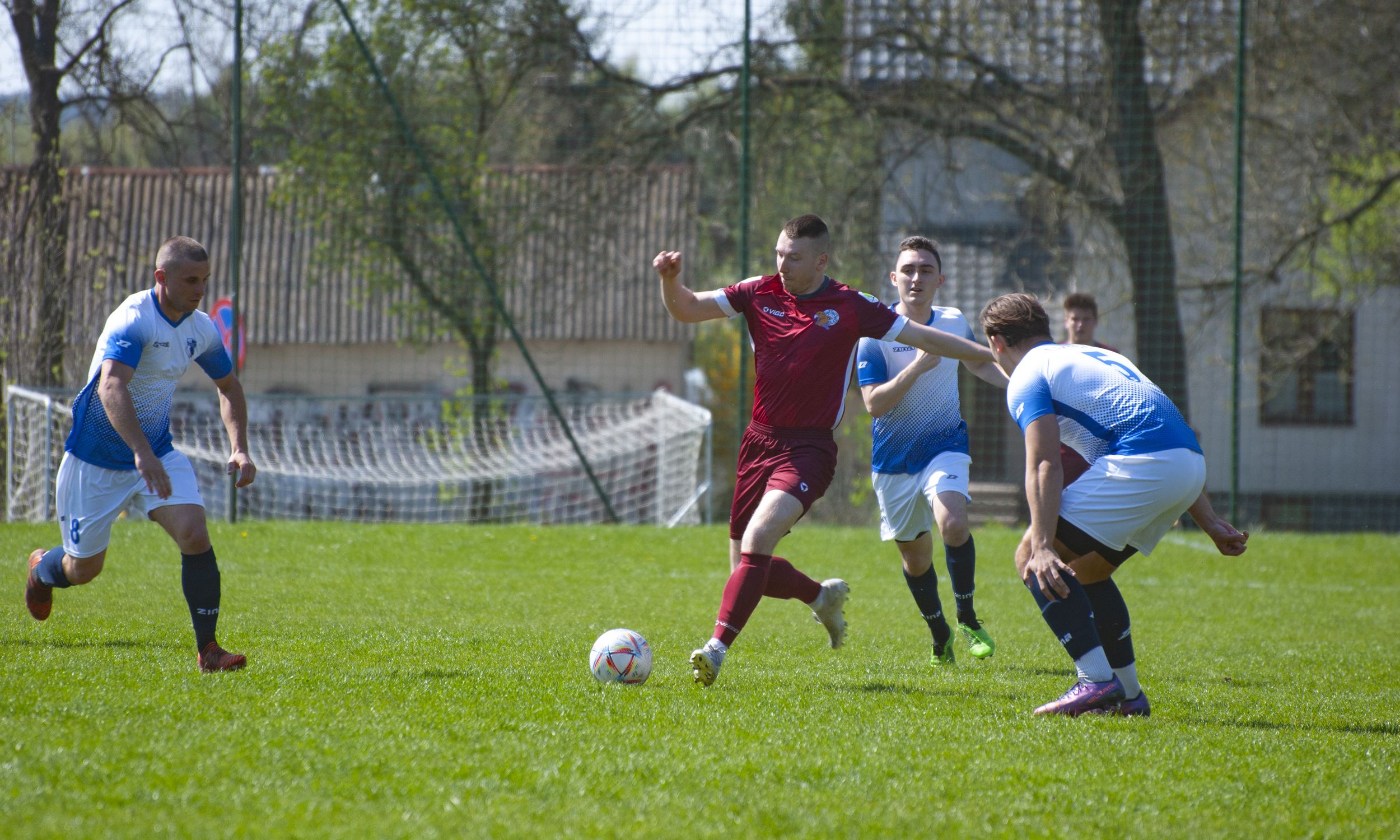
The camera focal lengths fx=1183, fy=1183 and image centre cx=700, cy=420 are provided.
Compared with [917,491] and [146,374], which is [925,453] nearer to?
[917,491]

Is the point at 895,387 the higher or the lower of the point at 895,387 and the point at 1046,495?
the higher

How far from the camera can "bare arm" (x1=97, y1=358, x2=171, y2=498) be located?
4.73 metres

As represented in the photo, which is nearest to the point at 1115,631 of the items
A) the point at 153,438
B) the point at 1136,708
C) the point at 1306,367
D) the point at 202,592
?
the point at 1136,708

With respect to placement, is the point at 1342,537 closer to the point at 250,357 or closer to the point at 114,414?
the point at 114,414

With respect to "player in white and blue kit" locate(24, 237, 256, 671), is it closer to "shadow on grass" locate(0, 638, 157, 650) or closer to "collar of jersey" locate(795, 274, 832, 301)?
"shadow on grass" locate(0, 638, 157, 650)

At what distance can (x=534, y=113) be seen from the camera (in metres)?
14.2

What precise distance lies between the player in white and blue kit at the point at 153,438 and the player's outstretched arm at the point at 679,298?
194 cm

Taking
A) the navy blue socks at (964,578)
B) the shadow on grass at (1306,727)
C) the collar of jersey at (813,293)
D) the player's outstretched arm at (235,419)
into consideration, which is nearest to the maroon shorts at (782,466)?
the collar of jersey at (813,293)

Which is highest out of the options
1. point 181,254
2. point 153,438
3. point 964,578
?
point 181,254

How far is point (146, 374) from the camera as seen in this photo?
5.09 metres

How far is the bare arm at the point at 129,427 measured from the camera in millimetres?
4734

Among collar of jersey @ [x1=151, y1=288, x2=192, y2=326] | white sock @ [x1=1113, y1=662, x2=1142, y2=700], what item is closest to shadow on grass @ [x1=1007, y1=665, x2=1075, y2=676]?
white sock @ [x1=1113, y1=662, x2=1142, y2=700]

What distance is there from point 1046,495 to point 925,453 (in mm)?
1917

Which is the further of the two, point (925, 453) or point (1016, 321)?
Result: point (925, 453)
